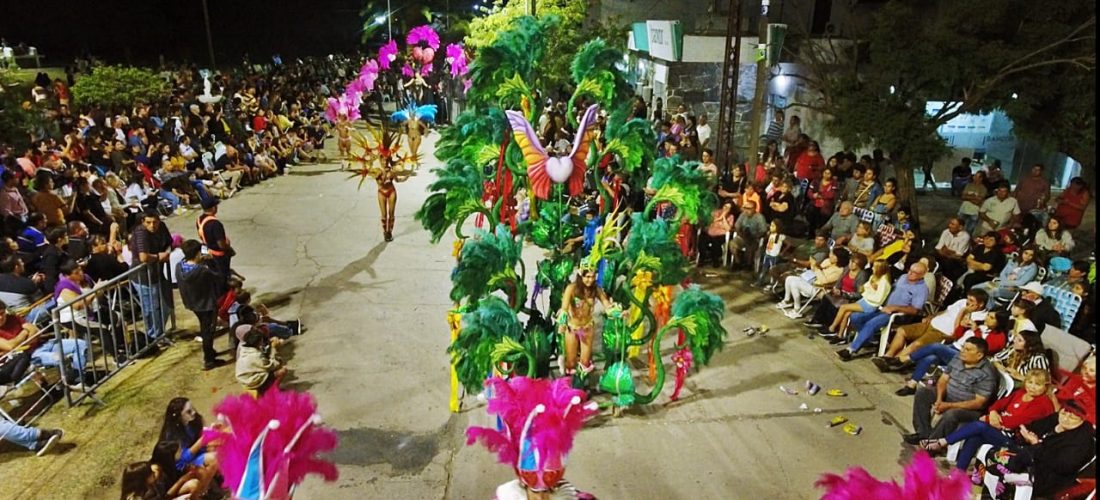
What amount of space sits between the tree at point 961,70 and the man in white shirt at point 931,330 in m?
4.09

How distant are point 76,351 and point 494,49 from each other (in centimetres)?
447

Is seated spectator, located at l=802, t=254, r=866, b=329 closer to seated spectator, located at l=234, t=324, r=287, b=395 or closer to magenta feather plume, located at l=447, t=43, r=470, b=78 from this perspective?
seated spectator, located at l=234, t=324, r=287, b=395

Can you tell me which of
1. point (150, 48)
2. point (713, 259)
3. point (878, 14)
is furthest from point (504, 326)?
point (150, 48)

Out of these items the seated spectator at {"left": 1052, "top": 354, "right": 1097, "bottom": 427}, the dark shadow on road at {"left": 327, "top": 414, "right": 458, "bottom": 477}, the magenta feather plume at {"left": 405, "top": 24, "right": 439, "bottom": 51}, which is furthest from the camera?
the magenta feather plume at {"left": 405, "top": 24, "right": 439, "bottom": 51}

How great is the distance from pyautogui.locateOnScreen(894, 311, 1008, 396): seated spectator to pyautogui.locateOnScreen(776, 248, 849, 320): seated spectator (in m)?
1.44

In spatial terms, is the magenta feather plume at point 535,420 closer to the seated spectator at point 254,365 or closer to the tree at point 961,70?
the seated spectator at point 254,365

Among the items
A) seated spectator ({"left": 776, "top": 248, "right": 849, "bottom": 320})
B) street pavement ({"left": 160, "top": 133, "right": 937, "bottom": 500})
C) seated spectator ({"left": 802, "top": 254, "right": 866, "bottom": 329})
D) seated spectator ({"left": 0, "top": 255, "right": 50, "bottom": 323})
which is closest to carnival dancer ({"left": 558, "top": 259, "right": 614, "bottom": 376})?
street pavement ({"left": 160, "top": 133, "right": 937, "bottom": 500})

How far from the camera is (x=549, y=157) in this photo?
6164mm

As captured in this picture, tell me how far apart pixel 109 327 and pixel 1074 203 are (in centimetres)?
1154

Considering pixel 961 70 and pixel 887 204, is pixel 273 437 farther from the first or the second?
pixel 961 70

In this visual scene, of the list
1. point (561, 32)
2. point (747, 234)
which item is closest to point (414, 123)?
point (561, 32)

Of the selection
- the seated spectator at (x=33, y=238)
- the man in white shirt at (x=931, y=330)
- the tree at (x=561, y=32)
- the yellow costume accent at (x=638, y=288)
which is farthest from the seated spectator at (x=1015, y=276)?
the tree at (x=561, y=32)

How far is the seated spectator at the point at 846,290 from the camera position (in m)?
8.23

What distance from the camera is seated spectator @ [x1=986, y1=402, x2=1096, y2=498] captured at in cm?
502
